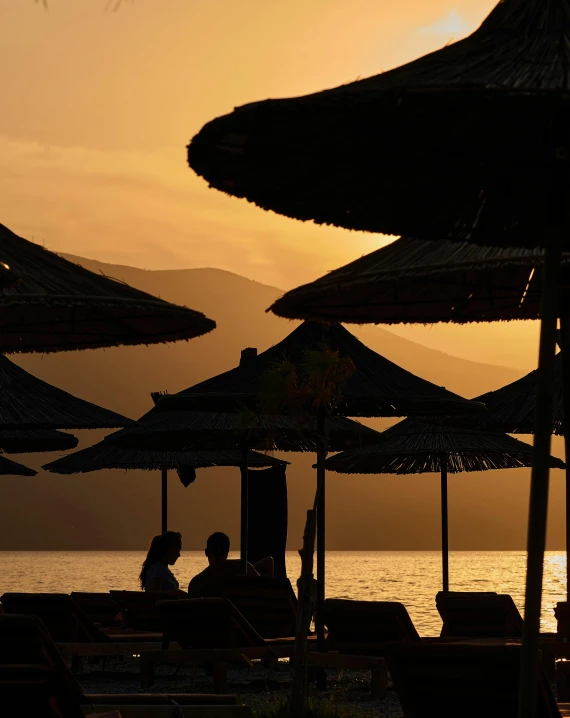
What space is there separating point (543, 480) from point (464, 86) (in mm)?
1070

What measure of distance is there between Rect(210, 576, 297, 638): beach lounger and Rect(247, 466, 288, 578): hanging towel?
6965mm

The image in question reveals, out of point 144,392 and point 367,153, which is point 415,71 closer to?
point 367,153

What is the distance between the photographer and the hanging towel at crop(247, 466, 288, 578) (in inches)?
674

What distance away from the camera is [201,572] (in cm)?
1045

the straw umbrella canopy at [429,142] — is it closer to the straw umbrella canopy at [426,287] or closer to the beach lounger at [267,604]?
the straw umbrella canopy at [426,287]

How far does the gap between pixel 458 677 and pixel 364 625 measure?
4.29 m

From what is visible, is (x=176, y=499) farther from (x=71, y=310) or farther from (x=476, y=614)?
(x=71, y=310)

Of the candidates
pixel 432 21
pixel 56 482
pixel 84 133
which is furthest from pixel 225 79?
pixel 56 482

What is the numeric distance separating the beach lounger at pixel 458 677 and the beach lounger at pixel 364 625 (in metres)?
3.99

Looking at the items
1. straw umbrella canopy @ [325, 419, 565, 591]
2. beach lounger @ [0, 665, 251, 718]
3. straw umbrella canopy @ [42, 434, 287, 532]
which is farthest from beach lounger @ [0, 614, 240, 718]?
straw umbrella canopy @ [42, 434, 287, 532]

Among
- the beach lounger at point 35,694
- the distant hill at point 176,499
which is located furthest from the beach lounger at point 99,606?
the distant hill at point 176,499

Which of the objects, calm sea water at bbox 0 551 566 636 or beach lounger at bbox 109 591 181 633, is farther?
calm sea water at bbox 0 551 566 636

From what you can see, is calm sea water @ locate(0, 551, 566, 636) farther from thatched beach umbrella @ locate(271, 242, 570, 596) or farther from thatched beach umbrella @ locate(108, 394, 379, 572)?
thatched beach umbrella @ locate(271, 242, 570, 596)

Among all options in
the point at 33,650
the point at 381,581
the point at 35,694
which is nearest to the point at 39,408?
the point at 33,650
